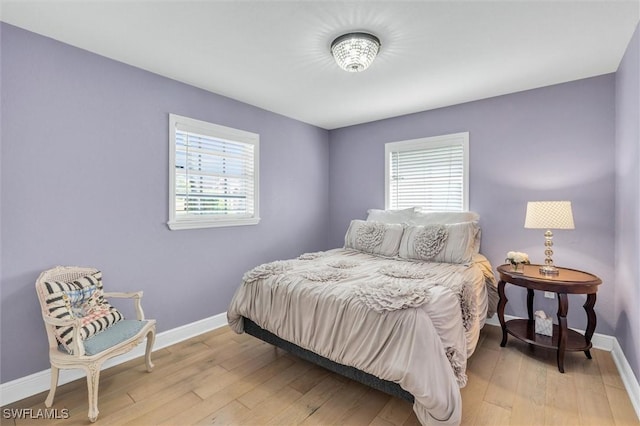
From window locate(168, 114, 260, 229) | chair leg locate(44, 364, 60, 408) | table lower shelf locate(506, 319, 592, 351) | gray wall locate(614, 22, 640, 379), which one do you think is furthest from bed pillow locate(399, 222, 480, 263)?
chair leg locate(44, 364, 60, 408)

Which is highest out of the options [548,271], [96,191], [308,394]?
[96,191]

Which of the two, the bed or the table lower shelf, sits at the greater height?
the bed

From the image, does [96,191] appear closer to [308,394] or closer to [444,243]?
[308,394]

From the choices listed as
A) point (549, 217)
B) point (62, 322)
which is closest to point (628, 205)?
point (549, 217)

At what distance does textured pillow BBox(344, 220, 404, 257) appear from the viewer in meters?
3.36

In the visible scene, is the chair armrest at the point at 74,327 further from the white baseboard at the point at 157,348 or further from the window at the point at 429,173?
the window at the point at 429,173

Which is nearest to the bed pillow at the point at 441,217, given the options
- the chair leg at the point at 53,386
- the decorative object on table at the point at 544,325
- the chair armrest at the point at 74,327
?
the decorative object on table at the point at 544,325

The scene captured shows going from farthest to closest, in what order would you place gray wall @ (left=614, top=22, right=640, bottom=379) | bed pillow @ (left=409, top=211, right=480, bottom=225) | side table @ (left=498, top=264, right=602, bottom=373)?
bed pillow @ (left=409, top=211, right=480, bottom=225) < side table @ (left=498, top=264, right=602, bottom=373) < gray wall @ (left=614, top=22, right=640, bottom=379)

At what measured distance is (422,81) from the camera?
2.94m

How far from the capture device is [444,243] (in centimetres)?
301

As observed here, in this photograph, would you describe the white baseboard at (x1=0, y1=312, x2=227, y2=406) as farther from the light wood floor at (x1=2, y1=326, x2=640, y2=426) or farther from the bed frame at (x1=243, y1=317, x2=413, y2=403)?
the bed frame at (x1=243, y1=317, x2=413, y2=403)

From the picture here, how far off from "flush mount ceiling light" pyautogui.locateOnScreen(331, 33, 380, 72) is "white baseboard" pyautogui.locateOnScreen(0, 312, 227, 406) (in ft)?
9.30

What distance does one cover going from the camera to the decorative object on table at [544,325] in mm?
2695

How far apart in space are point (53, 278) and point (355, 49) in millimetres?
2647
